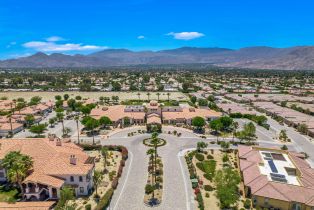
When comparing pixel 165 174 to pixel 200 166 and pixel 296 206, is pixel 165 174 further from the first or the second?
pixel 296 206

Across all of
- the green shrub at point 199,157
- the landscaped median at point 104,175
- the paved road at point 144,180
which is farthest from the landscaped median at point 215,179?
the landscaped median at point 104,175

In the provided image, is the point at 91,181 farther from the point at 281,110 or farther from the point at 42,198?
the point at 281,110

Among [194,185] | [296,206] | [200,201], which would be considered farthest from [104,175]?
[296,206]

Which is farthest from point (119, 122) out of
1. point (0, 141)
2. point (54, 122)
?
point (0, 141)

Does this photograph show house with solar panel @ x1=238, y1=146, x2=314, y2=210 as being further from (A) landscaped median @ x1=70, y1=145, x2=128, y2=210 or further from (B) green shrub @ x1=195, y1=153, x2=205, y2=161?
(A) landscaped median @ x1=70, y1=145, x2=128, y2=210

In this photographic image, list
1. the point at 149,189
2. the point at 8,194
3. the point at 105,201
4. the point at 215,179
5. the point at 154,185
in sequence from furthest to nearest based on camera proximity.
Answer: the point at 154,185
the point at 215,179
the point at 149,189
the point at 8,194
the point at 105,201

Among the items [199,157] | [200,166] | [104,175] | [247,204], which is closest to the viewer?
[247,204]

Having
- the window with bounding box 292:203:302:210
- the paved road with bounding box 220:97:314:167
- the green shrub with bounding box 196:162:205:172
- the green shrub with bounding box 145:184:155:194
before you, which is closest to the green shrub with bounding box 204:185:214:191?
the green shrub with bounding box 196:162:205:172

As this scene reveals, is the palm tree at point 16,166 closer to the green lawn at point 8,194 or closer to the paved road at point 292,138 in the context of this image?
the green lawn at point 8,194
